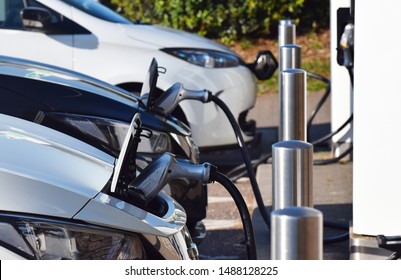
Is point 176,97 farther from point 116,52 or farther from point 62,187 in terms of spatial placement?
point 116,52

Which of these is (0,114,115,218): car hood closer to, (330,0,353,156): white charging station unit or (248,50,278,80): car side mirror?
(248,50,278,80): car side mirror

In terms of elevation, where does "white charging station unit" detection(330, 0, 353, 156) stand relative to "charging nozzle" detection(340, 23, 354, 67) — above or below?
below

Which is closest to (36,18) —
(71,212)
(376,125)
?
(376,125)

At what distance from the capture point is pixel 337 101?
26.5ft

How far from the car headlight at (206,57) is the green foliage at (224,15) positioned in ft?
17.0

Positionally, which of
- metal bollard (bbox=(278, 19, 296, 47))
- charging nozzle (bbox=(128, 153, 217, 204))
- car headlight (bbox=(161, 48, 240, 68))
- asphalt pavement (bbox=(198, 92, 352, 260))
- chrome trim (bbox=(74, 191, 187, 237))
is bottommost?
asphalt pavement (bbox=(198, 92, 352, 260))

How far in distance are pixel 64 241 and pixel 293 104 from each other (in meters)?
2.66

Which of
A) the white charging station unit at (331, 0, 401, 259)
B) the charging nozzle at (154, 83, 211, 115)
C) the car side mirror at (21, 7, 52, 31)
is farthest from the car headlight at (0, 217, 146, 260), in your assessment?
the car side mirror at (21, 7, 52, 31)

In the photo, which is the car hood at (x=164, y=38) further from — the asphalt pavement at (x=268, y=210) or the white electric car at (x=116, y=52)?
the asphalt pavement at (x=268, y=210)

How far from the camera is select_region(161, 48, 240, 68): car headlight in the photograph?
8.09 meters

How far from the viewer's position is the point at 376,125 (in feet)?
15.6

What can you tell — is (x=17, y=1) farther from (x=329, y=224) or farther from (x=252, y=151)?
(x=329, y=224)

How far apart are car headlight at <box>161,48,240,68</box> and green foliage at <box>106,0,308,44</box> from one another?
5189mm
